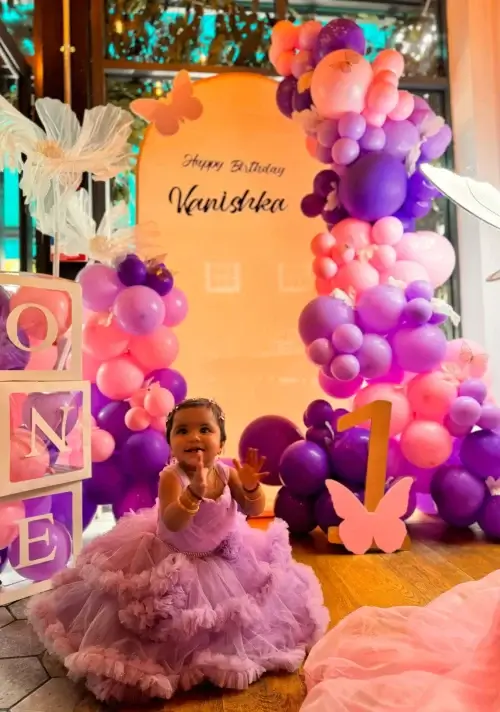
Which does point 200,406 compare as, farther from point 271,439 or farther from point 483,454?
point 483,454

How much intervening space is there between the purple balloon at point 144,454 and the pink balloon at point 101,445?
0.20 ft

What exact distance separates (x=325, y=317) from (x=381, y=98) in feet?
3.06

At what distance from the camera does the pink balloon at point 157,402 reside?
8.42ft

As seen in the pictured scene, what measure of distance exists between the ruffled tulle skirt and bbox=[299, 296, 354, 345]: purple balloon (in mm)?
1115

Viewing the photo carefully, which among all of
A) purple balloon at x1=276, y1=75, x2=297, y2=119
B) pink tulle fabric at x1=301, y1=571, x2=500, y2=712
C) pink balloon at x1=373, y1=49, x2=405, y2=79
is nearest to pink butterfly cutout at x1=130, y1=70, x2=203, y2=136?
purple balloon at x1=276, y1=75, x2=297, y2=119

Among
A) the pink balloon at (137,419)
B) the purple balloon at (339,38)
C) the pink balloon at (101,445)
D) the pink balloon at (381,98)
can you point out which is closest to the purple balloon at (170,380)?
→ the pink balloon at (137,419)

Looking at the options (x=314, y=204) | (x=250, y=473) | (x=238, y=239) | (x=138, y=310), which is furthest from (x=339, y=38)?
(x=250, y=473)

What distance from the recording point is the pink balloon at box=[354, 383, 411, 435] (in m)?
2.64

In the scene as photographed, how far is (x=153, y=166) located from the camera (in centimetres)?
340

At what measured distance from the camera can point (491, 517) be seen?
8.49 ft

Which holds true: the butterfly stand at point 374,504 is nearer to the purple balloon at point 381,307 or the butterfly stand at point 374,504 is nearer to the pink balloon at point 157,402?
the purple balloon at point 381,307

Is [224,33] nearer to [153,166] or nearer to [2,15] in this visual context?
[153,166]

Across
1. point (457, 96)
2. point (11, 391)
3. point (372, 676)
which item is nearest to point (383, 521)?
point (372, 676)

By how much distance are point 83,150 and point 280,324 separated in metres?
1.49
